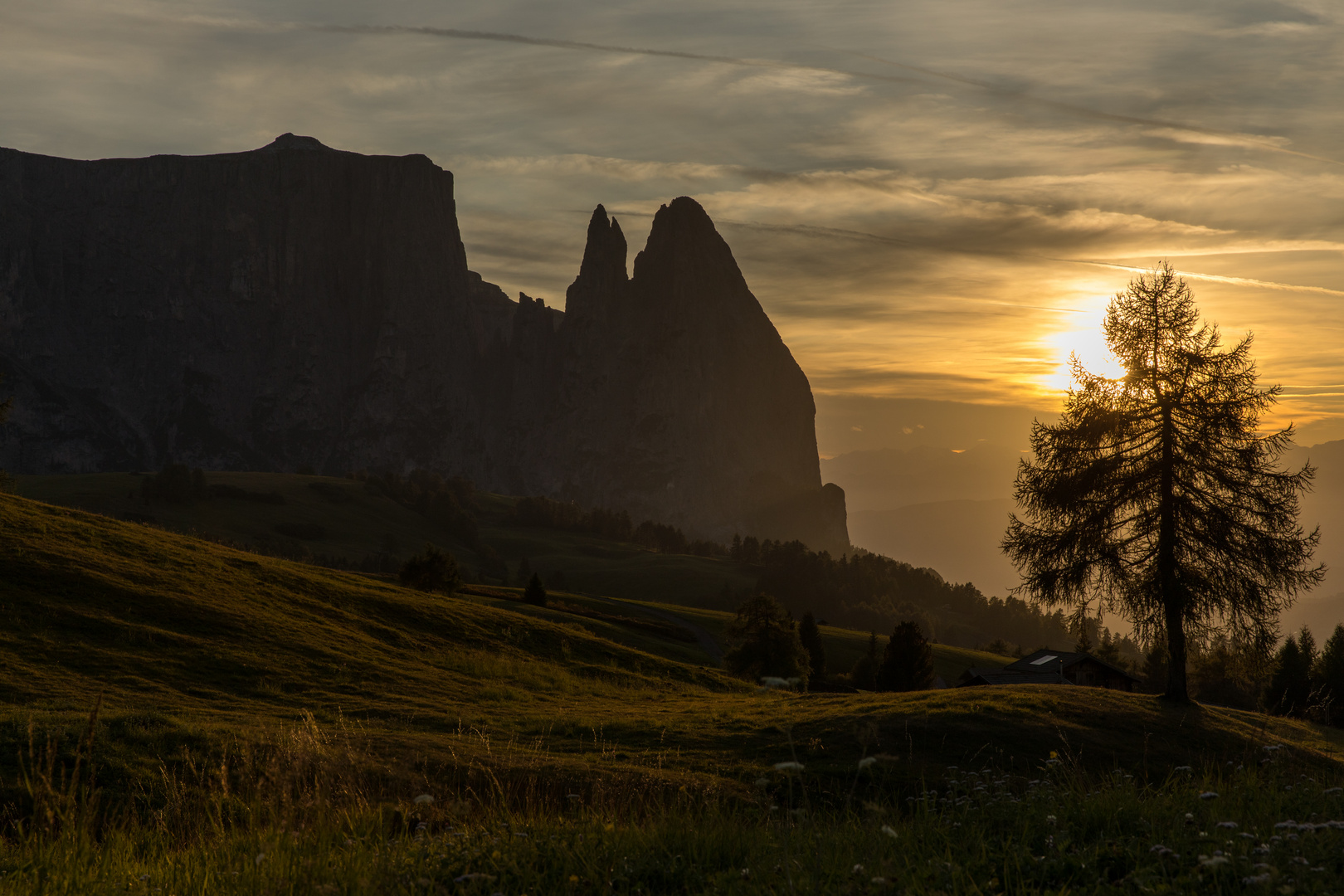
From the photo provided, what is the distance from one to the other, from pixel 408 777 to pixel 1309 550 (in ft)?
91.7

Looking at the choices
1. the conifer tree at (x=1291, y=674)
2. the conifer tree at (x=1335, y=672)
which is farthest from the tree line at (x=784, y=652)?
the conifer tree at (x=1291, y=674)

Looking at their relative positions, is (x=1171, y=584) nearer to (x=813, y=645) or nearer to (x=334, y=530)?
(x=813, y=645)

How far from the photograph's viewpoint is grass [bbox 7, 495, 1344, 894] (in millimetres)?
5398

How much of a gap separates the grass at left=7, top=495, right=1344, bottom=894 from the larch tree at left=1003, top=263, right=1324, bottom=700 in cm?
345

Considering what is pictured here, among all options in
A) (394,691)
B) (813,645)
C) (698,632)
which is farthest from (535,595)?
(394,691)

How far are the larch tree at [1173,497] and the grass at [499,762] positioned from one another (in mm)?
3453

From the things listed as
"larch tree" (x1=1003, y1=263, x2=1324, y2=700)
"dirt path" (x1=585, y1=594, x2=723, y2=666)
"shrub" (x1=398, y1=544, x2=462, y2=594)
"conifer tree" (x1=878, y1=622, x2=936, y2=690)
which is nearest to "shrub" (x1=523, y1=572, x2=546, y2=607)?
"shrub" (x1=398, y1=544, x2=462, y2=594)

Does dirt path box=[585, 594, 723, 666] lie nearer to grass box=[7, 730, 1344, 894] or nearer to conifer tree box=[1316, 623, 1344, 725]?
conifer tree box=[1316, 623, 1344, 725]

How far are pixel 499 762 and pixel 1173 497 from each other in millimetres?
23755

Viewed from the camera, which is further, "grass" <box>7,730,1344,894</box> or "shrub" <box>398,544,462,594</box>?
"shrub" <box>398,544,462,594</box>

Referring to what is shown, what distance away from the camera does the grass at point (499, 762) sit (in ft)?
17.7

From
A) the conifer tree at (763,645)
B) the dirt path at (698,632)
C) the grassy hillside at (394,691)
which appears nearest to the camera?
the grassy hillside at (394,691)

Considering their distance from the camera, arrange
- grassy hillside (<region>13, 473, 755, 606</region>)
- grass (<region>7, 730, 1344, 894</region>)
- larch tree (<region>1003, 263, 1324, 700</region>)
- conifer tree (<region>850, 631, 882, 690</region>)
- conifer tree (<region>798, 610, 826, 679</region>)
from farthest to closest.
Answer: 1. grassy hillside (<region>13, 473, 755, 606</region>)
2. conifer tree (<region>850, 631, 882, 690</region>)
3. conifer tree (<region>798, 610, 826, 679</region>)
4. larch tree (<region>1003, 263, 1324, 700</region>)
5. grass (<region>7, 730, 1344, 894</region>)

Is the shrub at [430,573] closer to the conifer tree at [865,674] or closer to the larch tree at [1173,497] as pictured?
the conifer tree at [865,674]
